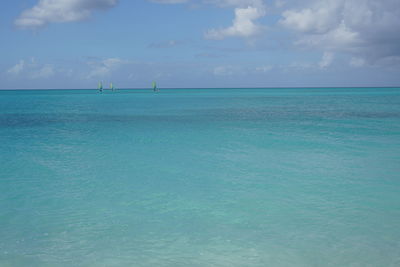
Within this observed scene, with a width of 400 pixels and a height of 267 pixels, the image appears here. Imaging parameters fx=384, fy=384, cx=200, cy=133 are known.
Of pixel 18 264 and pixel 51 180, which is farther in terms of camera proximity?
pixel 51 180

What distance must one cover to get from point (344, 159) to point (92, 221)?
1087cm

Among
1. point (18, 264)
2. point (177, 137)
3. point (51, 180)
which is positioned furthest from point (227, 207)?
point (177, 137)

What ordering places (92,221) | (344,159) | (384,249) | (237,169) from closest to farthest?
(384,249) < (92,221) < (237,169) < (344,159)

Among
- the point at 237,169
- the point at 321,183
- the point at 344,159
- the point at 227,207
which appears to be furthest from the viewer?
the point at 344,159

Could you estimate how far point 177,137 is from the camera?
74.9 feet

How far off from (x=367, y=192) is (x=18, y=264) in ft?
30.4

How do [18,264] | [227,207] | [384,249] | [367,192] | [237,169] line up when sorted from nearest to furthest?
[18,264]
[384,249]
[227,207]
[367,192]
[237,169]

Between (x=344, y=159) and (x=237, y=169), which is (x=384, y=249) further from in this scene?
(x=344, y=159)

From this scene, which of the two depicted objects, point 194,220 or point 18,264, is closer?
point 18,264

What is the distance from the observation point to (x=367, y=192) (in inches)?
443

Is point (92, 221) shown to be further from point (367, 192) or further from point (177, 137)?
point (177, 137)

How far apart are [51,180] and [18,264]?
627cm

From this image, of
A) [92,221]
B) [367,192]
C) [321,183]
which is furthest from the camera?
[321,183]

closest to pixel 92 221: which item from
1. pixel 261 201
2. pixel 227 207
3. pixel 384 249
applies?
pixel 227 207
